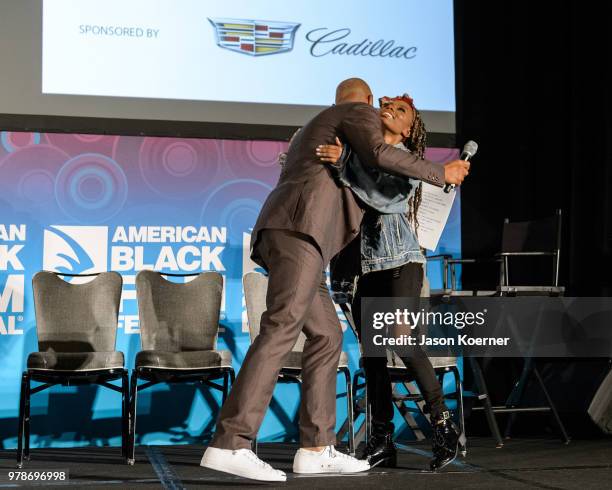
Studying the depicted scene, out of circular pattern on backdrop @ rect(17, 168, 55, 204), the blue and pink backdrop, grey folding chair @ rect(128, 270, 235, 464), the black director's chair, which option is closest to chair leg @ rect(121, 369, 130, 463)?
grey folding chair @ rect(128, 270, 235, 464)

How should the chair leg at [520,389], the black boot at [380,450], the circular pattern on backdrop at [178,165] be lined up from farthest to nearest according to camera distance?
the circular pattern on backdrop at [178,165] → the chair leg at [520,389] → the black boot at [380,450]

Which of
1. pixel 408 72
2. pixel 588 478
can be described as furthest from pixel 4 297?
pixel 588 478

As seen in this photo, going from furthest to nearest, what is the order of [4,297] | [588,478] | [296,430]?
[296,430]
[4,297]
[588,478]

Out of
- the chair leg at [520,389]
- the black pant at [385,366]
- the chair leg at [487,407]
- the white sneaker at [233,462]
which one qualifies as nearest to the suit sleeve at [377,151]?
the black pant at [385,366]

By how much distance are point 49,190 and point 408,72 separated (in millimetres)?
2194

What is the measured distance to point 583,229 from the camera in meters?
5.21

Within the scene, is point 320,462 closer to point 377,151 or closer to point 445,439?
point 445,439

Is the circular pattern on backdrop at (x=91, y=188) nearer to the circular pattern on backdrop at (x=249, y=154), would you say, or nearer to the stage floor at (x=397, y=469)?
the circular pattern on backdrop at (x=249, y=154)

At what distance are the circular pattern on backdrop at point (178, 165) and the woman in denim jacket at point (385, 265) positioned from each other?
1.65 m

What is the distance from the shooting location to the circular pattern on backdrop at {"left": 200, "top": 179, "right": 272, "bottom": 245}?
15.6 ft

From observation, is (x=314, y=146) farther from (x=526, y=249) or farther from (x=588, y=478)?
(x=526, y=249)

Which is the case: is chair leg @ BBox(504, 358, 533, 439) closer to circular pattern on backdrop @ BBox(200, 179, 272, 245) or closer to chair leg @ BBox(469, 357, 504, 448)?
chair leg @ BBox(469, 357, 504, 448)

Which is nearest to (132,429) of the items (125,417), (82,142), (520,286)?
(125,417)

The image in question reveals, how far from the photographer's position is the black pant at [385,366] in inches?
123
